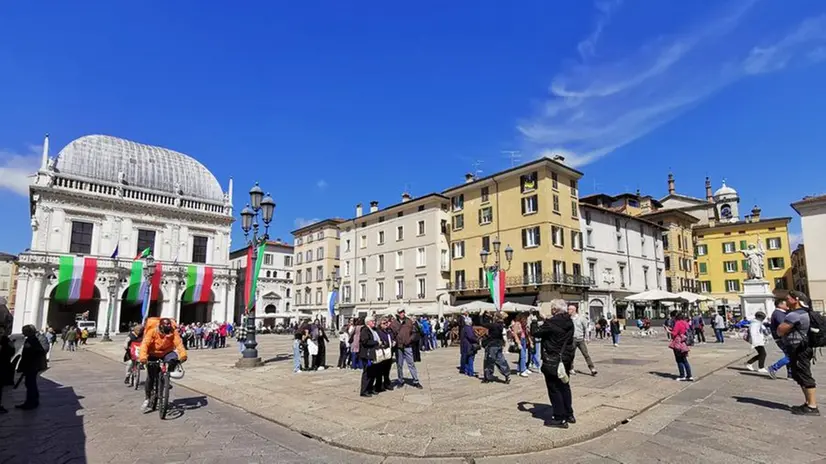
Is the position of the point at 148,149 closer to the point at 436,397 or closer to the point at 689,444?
the point at 436,397

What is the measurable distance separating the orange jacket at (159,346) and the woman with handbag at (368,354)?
3169mm

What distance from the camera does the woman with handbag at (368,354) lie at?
908 cm

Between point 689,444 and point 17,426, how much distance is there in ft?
32.2

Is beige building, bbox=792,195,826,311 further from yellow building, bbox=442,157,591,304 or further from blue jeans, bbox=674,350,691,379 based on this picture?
blue jeans, bbox=674,350,691,379

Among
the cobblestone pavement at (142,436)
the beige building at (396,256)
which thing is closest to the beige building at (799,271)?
the beige building at (396,256)

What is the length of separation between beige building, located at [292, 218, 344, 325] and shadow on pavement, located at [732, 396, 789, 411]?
43.6m

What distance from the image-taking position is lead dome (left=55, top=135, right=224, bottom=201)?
159 ft

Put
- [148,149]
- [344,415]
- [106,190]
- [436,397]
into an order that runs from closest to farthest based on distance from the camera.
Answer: [344,415] → [436,397] → [106,190] → [148,149]

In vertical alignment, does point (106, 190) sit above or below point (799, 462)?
above

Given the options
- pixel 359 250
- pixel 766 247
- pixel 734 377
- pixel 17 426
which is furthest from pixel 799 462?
pixel 766 247

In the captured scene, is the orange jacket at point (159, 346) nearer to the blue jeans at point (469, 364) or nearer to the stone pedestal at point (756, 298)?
the blue jeans at point (469, 364)

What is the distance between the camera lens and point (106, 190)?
47.9 meters

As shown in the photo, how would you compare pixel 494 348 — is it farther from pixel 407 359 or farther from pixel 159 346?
pixel 159 346

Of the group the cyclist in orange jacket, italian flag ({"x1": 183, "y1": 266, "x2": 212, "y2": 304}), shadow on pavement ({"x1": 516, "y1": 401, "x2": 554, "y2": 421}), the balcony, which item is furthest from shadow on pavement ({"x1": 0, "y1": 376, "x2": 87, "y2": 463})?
italian flag ({"x1": 183, "y1": 266, "x2": 212, "y2": 304})
